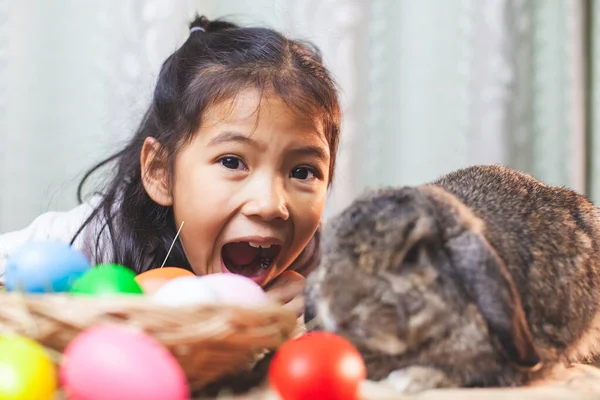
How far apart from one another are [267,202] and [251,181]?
83mm

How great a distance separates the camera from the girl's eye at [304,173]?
69.1 inches

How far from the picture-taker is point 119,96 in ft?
8.67

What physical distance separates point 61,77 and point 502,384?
2145 millimetres

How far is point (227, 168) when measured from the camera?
67.1 inches

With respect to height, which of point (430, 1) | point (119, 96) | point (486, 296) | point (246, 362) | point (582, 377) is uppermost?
point (430, 1)

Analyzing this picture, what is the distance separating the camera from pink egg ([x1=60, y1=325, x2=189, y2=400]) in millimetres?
819

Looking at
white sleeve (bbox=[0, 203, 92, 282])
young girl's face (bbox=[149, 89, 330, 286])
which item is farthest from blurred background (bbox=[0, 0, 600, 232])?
young girl's face (bbox=[149, 89, 330, 286])

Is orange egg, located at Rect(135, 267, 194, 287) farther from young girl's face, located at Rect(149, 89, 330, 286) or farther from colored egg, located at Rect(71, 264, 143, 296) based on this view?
young girl's face, located at Rect(149, 89, 330, 286)

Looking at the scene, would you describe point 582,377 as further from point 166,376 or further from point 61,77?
point 61,77

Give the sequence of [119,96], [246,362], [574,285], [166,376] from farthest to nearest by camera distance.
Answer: [119,96] → [574,285] → [246,362] → [166,376]

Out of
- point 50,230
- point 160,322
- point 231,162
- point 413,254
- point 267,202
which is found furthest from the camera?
point 50,230

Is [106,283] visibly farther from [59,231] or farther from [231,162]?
[59,231]

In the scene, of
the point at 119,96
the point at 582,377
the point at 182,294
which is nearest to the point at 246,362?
the point at 182,294

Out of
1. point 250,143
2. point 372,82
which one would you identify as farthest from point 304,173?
point 372,82
